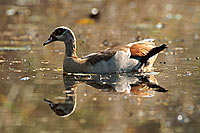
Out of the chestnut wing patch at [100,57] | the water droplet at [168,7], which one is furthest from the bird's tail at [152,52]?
the water droplet at [168,7]

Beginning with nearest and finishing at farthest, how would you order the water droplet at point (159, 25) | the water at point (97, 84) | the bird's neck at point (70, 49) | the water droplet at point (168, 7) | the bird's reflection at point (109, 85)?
the water at point (97, 84) < the bird's reflection at point (109, 85) < the bird's neck at point (70, 49) < the water droplet at point (159, 25) < the water droplet at point (168, 7)

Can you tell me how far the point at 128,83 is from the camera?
10.5 m

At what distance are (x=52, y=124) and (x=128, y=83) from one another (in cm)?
301

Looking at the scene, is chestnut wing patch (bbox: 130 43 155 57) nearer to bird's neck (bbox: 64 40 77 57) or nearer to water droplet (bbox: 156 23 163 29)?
bird's neck (bbox: 64 40 77 57)

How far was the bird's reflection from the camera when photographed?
29.0ft

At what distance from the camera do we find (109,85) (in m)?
10.3

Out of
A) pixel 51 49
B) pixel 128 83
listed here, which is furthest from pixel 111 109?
pixel 51 49

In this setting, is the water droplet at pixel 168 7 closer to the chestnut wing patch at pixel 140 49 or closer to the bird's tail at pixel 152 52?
the chestnut wing patch at pixel 140 49

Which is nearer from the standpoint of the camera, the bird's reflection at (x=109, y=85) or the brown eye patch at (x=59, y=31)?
the bird's reflection at (x=109, y=85)

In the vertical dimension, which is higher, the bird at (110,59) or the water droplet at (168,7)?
the water droplet at (168,7)

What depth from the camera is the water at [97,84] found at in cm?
796

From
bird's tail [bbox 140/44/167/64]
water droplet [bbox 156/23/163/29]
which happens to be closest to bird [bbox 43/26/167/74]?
bird's tail [bbox 140/44/167/64]

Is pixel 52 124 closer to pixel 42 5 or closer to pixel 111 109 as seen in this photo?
pixel 111 109

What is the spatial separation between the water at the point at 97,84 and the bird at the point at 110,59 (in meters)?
0.29
